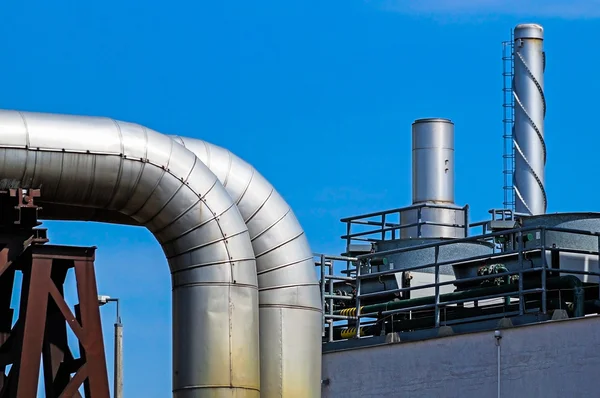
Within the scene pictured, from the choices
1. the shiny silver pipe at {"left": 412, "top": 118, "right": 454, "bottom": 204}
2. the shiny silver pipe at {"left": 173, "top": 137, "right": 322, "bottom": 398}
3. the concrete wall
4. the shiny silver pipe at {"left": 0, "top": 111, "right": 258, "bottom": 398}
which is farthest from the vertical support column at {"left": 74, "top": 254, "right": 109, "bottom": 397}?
the shiny silver pipe at {"left": 412, "top": 118, "right": 454, "bottom": 204}

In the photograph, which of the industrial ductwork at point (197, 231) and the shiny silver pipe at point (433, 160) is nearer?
the industrial ductwork at point (197, 231)

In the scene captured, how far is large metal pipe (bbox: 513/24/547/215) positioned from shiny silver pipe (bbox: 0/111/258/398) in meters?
18.8

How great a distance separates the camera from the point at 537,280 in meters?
21.4

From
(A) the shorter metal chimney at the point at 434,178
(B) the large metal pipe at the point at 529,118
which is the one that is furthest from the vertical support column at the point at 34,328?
(B) the large metal pipe at the point at 529,118

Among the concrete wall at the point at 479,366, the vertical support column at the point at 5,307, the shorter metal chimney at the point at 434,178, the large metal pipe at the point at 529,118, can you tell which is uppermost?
Result: the large metal pipe at the point at 529,118

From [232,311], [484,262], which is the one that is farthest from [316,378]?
[484,262]

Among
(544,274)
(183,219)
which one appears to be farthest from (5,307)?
(544,274)

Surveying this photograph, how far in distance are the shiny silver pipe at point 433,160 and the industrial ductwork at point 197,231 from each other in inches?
435

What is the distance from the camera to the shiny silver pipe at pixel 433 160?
97.9 feet

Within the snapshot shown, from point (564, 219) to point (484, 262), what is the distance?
1.51 meters

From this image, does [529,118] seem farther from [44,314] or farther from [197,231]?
[44,314]

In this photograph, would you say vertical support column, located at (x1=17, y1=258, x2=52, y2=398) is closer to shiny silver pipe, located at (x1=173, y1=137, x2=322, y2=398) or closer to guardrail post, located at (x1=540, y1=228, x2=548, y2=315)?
shiny silver pipe, located at (x1=173, y1=137, x2=322, y2=398)

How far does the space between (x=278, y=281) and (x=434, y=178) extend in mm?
11538

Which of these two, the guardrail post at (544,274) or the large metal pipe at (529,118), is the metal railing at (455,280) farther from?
the large metal pipe at (529,118)
